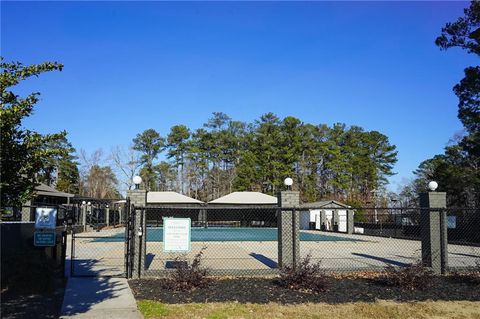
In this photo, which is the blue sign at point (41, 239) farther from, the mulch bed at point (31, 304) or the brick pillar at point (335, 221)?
the brick pillar at point (335, 221)

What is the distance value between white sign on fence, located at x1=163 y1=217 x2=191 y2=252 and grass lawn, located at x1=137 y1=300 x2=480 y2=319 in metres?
2.53

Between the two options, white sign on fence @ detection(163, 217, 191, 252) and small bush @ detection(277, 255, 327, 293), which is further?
white sign on fence @ detection(163, 217, 191, 252)

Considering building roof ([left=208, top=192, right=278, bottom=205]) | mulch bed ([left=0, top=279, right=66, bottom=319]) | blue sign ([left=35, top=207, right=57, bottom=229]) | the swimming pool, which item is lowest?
the swimming pool

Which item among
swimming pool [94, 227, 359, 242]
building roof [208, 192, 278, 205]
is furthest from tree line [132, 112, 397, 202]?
swimming pool [94, 227, 359, 242]

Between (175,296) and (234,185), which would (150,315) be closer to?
(175,296)

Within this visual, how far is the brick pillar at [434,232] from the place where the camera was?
40.0 feet

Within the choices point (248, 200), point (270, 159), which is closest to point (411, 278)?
point (248, 200)

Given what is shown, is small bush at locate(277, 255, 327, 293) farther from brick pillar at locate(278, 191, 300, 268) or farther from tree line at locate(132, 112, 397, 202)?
tree line at locate(132, 112, 397, 202)

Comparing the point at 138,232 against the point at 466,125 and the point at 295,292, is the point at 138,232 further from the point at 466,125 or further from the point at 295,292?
the point at 466,125

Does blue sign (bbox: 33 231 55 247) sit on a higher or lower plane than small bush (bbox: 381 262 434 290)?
higher

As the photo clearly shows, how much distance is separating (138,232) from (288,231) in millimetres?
3831

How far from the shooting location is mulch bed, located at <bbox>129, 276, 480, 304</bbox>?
880 centimetres

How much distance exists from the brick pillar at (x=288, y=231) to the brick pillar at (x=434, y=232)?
338cm

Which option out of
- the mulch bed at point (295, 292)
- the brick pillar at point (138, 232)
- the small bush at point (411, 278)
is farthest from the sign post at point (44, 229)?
the small bush at point (411, 278)
